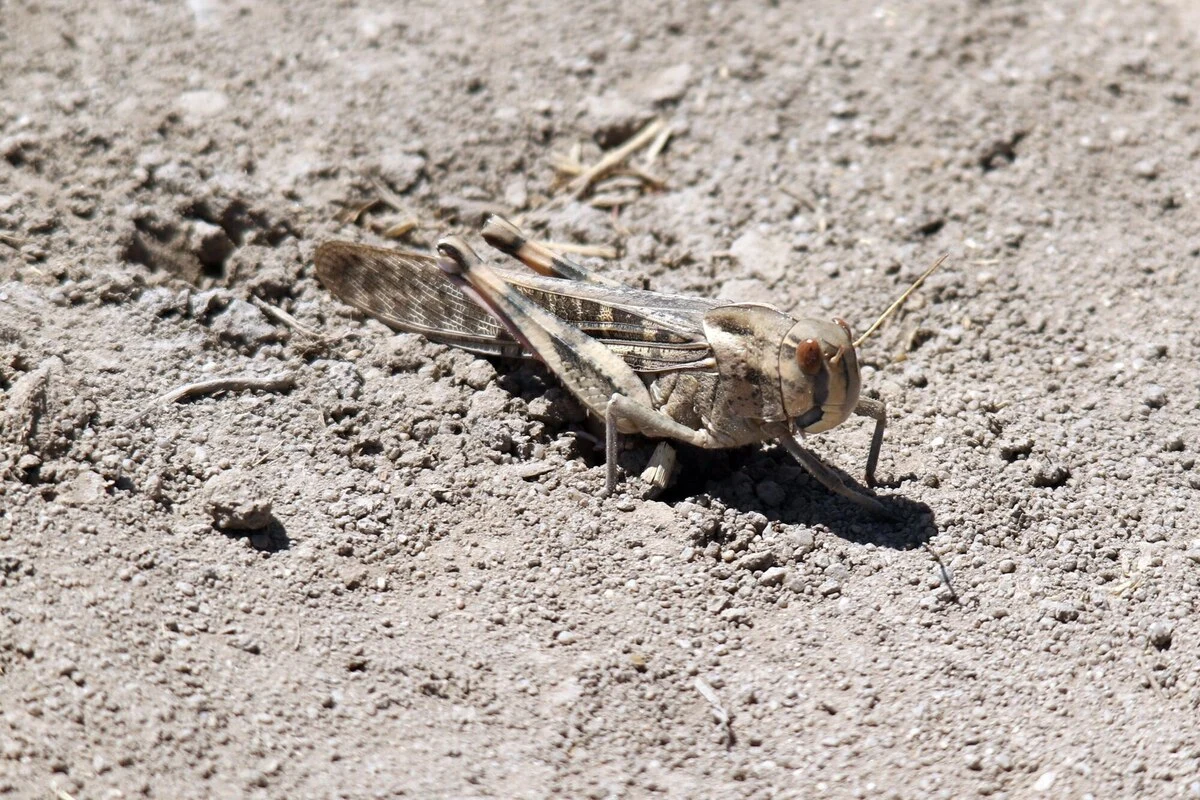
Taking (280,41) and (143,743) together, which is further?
(280,41)

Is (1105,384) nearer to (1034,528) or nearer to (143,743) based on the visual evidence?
(1034,528)

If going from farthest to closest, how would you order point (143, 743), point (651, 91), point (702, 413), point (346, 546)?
point (651, 91) → point (702, 413) → point (346, 546) → point (143, 743)

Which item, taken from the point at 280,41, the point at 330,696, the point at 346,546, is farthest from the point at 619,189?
the point at 330,696

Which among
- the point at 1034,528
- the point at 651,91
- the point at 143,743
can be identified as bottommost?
the point at 1034,528

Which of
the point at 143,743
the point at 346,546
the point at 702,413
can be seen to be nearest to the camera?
the point at 143,743

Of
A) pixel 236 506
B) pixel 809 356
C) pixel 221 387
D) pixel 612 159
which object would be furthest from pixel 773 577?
pixel 612 159

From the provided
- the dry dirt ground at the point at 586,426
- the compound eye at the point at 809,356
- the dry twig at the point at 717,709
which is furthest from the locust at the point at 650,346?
the dry twig at the point at 717,709

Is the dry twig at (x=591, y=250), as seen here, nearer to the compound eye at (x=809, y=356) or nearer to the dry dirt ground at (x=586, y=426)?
the dry dirt ground at (x=586, y=426)

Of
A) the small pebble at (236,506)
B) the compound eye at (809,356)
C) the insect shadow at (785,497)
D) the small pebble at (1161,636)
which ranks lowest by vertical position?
the small pebble at (1161,636)

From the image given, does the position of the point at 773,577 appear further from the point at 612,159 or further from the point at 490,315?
the point at 612,159
